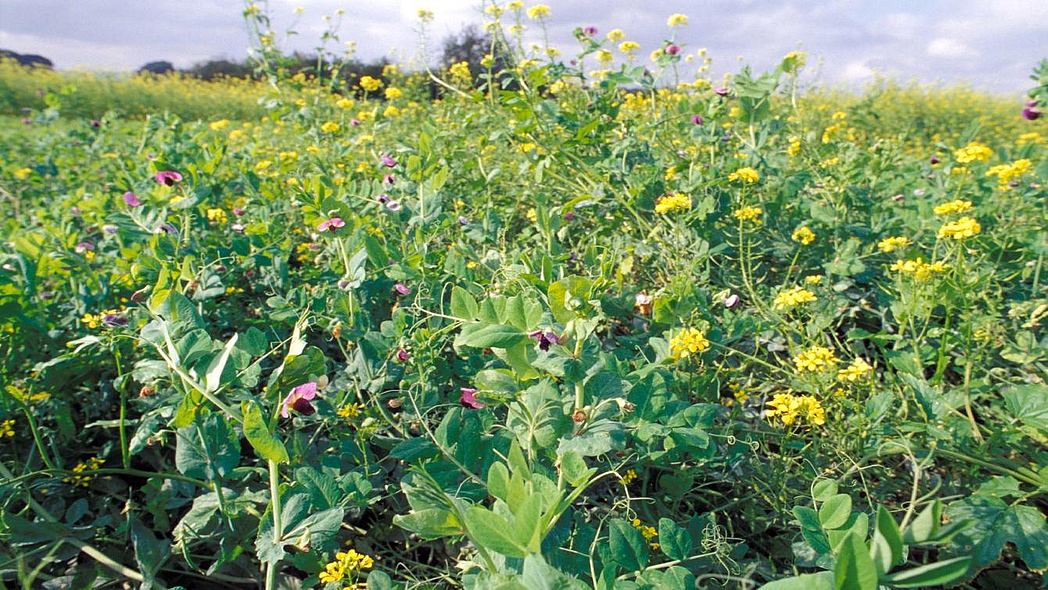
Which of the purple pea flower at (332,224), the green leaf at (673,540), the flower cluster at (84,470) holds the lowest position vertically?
the flower cluster at (84,470)

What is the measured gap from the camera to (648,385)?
1111 mm

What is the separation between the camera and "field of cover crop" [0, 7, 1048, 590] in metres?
0.93

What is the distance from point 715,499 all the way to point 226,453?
101cm

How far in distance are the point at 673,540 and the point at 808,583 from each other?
0.35 meters

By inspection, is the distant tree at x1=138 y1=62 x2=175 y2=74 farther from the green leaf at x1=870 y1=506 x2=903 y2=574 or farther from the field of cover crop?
the green leaf at x1=870 y1=506 x2=903 y2=574

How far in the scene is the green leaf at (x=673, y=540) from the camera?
888 mm

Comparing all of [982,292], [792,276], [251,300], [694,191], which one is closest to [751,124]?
[694,191]

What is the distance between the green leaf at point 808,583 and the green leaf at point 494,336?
0.47 m

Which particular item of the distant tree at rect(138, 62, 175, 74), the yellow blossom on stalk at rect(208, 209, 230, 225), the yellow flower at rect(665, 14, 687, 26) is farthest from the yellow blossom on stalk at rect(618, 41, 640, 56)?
the distant tree at rect(138, 62, 175, 74)

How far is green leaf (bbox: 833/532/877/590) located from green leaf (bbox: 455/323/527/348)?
511mm

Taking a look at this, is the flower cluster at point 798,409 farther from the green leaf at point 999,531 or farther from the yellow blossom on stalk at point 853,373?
the green leaf at point 999,531

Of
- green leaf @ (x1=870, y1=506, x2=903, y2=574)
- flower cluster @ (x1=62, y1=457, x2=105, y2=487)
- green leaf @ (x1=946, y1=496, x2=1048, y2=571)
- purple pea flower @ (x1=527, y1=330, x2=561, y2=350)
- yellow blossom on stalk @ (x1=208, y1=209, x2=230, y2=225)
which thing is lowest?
flower cluster @ (x1=62, y1=457, x2=105, y2=487)

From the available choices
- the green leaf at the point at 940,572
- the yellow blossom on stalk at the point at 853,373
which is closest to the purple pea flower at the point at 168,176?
the yellow blossom on stalk at the point at 853,373

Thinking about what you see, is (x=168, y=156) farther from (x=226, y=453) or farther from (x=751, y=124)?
(x=751, y=124)
